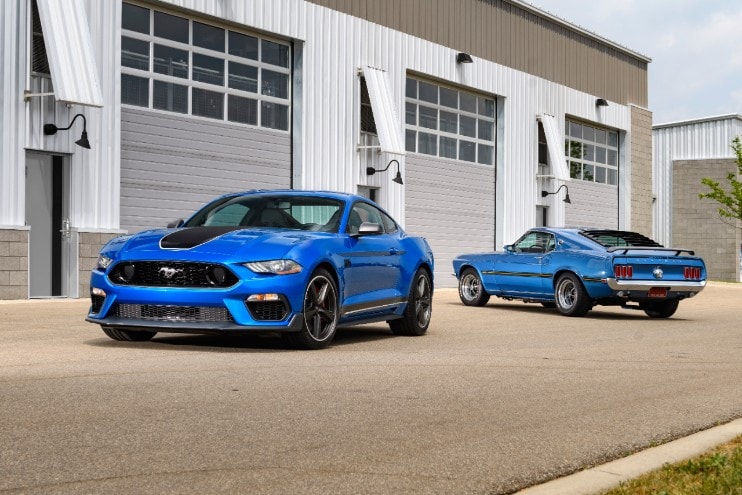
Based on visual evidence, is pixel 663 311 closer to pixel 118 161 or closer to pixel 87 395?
pixel 118 161

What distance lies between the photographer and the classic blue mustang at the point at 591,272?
54.7ft

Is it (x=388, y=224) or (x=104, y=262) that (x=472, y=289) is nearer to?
(x=388, y=224)

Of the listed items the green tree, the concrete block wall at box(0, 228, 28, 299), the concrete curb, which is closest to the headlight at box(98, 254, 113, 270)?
the concrete curb

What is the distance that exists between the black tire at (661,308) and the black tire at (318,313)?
886cm

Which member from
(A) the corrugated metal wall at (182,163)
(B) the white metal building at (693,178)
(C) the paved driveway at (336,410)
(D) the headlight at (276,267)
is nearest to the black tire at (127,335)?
(C) the paved driveway at (336,410)

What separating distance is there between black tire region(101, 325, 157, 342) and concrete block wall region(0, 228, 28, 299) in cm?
836

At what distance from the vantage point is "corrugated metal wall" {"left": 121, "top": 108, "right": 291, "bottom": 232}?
21.1 meters

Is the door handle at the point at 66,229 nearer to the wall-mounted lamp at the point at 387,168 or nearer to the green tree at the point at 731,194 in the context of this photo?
the wall-mounted lamp at the point at 387,168

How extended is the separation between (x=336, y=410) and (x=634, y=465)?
1.98 m

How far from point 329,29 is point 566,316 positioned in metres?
11.1

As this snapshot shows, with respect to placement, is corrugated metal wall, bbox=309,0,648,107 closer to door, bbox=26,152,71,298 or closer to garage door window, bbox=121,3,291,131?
garage door window, bbox=121,3,291,131

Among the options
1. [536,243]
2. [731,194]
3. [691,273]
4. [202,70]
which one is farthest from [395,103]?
[731,194]

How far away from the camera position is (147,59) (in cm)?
2142

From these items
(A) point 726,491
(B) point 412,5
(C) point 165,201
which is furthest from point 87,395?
(B) point 412,5
